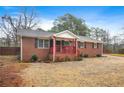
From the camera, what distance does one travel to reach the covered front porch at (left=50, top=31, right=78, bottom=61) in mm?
8664

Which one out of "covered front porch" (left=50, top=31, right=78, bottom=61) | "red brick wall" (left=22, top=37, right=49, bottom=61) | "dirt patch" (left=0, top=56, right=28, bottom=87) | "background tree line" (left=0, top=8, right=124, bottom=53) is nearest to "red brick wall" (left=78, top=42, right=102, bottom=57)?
"covered front porch" (left=50, top=31, right=78, bottom=61)

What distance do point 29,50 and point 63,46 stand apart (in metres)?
1.75

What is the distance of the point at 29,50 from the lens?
27.6ft

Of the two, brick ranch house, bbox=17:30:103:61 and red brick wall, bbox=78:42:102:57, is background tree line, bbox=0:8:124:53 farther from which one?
→ red brick wall, bbox=78:42:102:57

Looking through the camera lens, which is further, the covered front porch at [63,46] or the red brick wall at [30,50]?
the covered front porch at [63,46]

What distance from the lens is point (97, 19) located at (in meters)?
5.18

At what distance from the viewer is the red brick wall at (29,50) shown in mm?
8219

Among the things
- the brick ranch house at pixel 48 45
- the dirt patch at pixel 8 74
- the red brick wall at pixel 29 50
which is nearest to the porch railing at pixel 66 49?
the brick ranch house at pixel 48 45

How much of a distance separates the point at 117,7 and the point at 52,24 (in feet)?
6.25

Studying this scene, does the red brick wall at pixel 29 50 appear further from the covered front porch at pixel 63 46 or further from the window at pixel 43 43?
the covered front porch at pixel 63 46

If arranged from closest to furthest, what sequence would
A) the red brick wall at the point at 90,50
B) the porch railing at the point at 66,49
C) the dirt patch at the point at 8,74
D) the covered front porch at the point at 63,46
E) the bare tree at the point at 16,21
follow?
the dirt patch at the point at 8,74, the bare tree at the point at 16,21, the covered front porch at the point at 63,46, the porch railing at the point at 66,49, the red brick wall at the point at 90,50

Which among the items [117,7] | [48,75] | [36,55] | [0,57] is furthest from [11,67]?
[117,7]

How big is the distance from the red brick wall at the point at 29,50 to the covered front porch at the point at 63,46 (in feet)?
1.53

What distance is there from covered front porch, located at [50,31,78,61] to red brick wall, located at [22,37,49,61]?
1.53 feet
